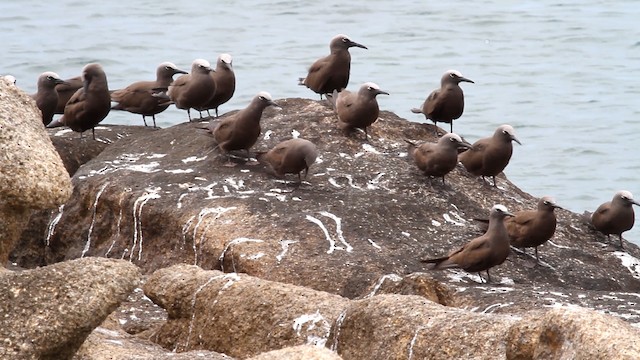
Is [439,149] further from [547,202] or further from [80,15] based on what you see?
[80,15]

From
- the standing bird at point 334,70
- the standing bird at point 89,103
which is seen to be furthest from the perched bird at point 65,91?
the standing bird at point 334,70

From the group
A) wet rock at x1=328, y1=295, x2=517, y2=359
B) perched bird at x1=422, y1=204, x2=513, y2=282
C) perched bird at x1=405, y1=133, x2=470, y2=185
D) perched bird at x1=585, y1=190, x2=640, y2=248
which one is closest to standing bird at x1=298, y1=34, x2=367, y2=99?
perched bird at x1=405, y1=133, x2=470, y2=185

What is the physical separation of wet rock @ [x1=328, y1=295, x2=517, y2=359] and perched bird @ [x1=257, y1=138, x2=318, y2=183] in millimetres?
3882

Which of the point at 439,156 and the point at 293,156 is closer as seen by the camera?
the point at 293,156

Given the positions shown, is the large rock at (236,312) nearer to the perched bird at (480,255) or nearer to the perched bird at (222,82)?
the perched bird at (480,255)

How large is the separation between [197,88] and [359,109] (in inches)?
81.7

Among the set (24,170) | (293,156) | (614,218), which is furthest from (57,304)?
(614,218)

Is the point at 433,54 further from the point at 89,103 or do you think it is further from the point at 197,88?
the point at 89,103

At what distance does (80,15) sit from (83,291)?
3263 centimetres

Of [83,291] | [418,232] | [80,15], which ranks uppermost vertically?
[83,291]

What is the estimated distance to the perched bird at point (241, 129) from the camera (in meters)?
13.1

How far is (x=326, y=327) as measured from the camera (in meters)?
8.84

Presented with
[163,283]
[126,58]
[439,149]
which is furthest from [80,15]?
[163,283]

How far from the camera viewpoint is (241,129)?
43.2 ft
